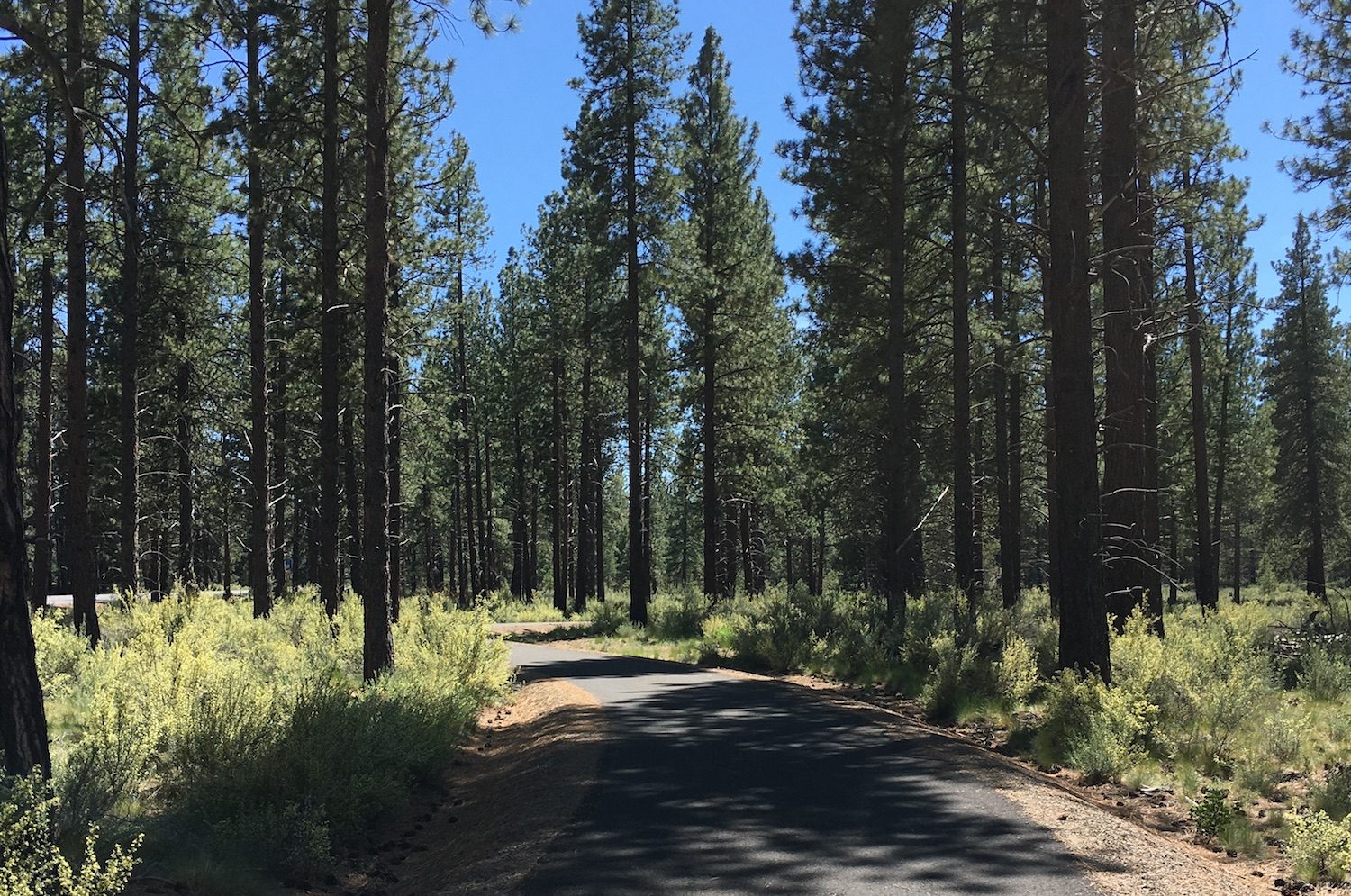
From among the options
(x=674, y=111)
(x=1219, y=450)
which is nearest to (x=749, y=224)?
(x=674, y=111)

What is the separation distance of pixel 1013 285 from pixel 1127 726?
17578 mm

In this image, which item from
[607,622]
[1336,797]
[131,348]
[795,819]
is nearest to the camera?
[795,819]

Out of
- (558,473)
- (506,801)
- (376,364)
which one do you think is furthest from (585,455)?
(506,801)

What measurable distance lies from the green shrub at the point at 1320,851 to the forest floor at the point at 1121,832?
131 millimetres

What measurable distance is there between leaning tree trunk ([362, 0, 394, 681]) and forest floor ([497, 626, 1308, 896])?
6.66 m

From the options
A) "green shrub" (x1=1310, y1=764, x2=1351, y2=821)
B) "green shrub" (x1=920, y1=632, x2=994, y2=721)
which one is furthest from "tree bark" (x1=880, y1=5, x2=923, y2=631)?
"green shrub" (x1=1310, y1=764, x2=1351, y2=821)

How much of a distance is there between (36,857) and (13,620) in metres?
1.36

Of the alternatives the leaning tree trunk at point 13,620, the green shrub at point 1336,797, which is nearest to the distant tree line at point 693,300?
the leaning tree trunk at point 13,620

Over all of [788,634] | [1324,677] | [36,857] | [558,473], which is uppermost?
[558,473]

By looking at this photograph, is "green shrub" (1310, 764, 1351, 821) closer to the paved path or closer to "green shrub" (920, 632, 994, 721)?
the paved path

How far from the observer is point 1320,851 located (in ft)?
17.6

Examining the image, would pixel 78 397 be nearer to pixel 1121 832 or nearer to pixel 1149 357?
pixel 1121 832

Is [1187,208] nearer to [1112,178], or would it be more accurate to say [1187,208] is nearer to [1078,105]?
[1112,178]

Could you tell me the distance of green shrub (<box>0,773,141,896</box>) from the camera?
314 cm
